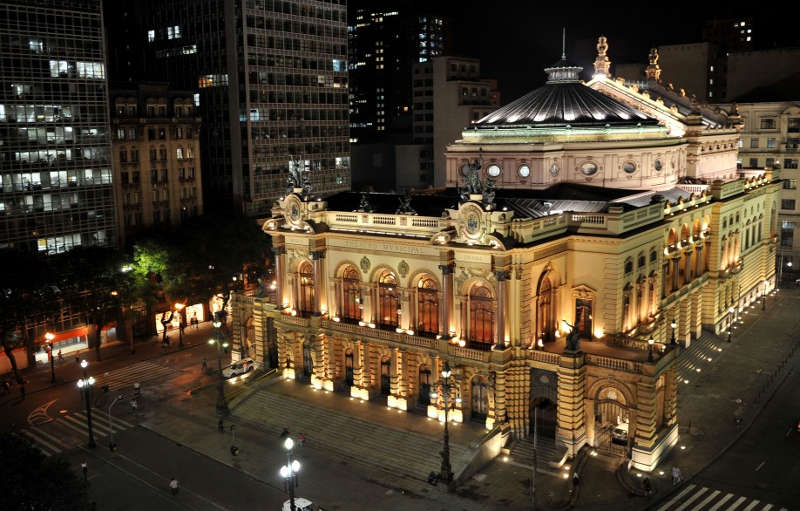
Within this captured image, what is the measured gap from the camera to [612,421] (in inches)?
2285

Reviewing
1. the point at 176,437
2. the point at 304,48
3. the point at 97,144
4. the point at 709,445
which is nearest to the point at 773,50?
the point at 304,48

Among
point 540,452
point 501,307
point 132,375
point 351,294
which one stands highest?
point 501,307

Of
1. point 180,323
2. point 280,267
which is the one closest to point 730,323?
point 280,267

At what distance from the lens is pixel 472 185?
58.7 metres

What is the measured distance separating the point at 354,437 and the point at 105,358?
37589 mm

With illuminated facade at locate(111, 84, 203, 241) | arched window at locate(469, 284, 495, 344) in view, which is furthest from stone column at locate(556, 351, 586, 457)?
illuminated facade at locate(111, 84, 203, 241)

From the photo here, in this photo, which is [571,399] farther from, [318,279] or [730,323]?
[730,323]

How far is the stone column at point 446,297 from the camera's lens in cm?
5956

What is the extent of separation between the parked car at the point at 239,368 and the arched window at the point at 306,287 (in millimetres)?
9343

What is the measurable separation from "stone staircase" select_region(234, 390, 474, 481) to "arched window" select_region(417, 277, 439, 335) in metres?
8.96

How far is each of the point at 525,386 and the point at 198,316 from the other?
52710 mm

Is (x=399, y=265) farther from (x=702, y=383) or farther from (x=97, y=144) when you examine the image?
(x=97, y=144)

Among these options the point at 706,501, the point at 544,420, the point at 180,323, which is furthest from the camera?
the point at 180,323

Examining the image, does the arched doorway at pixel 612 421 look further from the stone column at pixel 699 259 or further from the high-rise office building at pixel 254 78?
the high-rise office building at pixel 254 78
